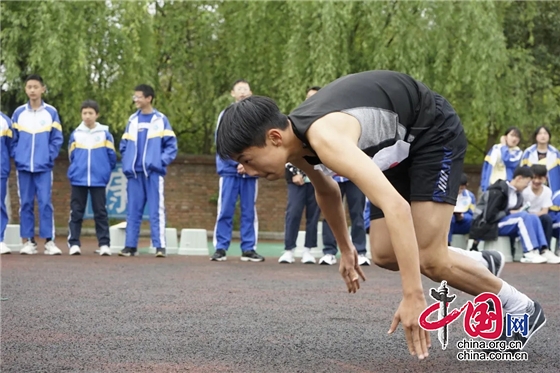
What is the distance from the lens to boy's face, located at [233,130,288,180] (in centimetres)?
446

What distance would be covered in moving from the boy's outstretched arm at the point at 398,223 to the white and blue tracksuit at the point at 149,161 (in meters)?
8.98

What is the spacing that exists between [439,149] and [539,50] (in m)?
21.4

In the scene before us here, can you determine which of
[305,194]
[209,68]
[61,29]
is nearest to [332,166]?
[305,194]

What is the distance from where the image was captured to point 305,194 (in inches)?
489

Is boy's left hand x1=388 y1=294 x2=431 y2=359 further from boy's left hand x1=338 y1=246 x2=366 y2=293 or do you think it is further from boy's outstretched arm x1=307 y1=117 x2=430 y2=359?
boy's left hand x1=338 y1=246 x2=366 y2=293

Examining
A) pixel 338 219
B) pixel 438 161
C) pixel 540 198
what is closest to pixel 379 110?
pixel 438 161

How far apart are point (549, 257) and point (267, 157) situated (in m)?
10.2

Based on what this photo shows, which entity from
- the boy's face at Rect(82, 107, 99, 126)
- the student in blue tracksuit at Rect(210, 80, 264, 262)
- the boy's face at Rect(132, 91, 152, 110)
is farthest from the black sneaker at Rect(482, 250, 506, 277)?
the boy's face at Rect(82, 107, 99, 126)

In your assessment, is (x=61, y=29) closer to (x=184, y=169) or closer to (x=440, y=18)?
(x=184, y=169)

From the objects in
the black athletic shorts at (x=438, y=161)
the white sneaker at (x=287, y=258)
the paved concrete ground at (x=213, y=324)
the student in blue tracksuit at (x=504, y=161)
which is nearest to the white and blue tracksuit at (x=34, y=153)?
the paved concrete ground at (x=213, y=324)

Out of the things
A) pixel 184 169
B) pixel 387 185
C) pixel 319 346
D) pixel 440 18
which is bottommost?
pixel 184 169

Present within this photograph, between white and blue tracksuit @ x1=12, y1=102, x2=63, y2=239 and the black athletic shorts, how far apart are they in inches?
346

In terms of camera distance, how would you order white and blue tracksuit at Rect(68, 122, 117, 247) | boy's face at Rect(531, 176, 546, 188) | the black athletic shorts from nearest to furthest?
the black athletic shorts < white and blue tracksuit at Rect(68, 122, 117, 247) < boy's face at Rect(531, 176, 546, 188)

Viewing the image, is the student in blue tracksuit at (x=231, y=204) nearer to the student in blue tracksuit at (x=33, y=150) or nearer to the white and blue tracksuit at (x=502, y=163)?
the student in blue tracksuit at (x=33, y=150)
